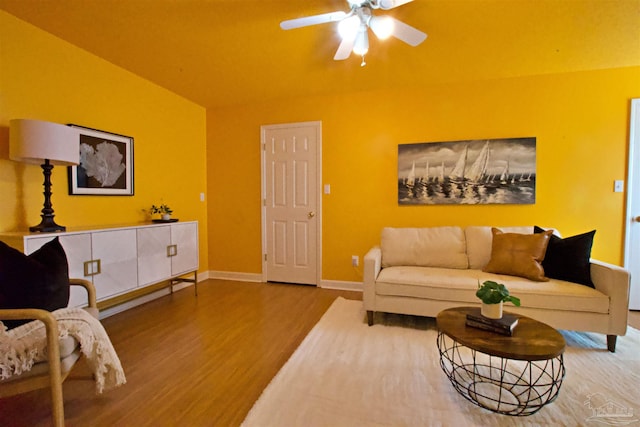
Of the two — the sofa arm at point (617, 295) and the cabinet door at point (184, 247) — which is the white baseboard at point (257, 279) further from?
the sofa arm at point (617, 295)

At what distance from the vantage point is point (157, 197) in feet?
10.8

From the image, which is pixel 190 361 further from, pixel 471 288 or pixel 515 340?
pixel 471 288

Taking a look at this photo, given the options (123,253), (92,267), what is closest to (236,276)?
(123,253)

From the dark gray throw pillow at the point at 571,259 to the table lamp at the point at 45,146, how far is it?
383cm

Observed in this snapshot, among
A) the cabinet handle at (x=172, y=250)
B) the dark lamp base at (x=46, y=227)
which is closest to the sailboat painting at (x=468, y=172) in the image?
the cabinet handle at (x=172, y=250)

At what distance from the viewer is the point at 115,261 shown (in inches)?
92.5

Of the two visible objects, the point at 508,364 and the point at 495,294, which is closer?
the point at 495,294

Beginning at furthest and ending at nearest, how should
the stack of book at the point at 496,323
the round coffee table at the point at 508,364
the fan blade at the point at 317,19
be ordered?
1. the fan blade at the point at 317,19
2. the stack of book at the point at 496,323
3. the round coffee table at the point at 508,364

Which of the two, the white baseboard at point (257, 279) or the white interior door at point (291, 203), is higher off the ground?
the white interior door at point (291, 203)

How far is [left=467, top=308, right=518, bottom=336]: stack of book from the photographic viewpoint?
1.48 meters

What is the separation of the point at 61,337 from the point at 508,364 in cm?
252

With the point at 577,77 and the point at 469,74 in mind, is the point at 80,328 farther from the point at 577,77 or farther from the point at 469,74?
the point at 577,77

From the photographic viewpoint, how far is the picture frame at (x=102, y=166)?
2494 millimetres

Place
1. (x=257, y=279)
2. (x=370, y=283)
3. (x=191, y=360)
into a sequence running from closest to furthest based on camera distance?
(x=191, y=360) < (x=370, y=283) < (x=257, y=279)
